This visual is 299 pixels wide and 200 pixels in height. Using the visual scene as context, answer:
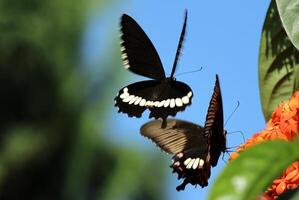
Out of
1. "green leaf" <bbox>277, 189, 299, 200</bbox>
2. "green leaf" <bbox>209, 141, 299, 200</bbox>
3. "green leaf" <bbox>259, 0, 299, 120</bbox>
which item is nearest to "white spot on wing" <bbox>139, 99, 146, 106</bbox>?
"green leaf" <bbox>259, 0, 299, 120</bbox>

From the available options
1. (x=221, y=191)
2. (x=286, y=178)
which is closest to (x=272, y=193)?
(x=286, y=178)

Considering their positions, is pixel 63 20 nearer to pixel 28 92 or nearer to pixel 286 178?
pixel 28 92

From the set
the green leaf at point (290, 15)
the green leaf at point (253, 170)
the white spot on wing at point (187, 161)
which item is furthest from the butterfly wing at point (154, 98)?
the green leaf at point (253, 170)

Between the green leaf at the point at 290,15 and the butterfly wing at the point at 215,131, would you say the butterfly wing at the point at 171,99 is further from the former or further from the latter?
the green leaf at the point at 290,15

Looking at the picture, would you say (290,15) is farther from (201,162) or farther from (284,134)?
(201,162)

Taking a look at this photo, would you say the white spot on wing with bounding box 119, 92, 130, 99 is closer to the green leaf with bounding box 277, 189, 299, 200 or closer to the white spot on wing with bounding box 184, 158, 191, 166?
the white spot on wing with bounding box 184, 158, 191, 166

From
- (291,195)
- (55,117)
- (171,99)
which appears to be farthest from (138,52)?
(55,117)
